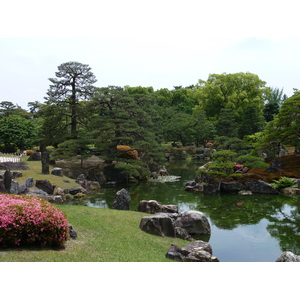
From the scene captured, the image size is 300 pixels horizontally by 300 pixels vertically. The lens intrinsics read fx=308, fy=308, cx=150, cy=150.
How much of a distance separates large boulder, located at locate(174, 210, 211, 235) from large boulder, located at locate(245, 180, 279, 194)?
938 centimetres

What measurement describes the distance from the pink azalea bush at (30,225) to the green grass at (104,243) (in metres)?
0.24

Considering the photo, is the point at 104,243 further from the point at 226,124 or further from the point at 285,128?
the point at 226,124

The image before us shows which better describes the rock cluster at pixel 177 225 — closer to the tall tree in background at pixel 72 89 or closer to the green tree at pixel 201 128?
the tall tree in background at pixel 72 89

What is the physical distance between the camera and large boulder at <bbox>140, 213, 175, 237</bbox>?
33.4ft

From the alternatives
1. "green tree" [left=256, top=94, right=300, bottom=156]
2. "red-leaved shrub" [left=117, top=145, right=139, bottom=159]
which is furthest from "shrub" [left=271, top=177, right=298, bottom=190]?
"red-leaved shrub" [left=117, top=145, right=139, bottom=159]

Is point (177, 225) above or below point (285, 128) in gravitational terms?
below

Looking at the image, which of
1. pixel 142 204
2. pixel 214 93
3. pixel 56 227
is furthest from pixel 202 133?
pixel 56 227

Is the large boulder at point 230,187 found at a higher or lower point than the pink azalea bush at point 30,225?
lower

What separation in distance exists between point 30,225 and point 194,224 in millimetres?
6669

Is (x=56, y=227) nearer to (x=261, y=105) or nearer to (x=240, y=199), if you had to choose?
(x=240, y=199)

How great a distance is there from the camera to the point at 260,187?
20000 mm

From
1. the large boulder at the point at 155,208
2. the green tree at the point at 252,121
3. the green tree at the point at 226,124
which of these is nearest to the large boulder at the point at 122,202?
the large boulder at the point at 155,208

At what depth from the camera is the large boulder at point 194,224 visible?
11.7 m

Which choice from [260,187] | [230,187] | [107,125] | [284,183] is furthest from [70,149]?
[284,183]
